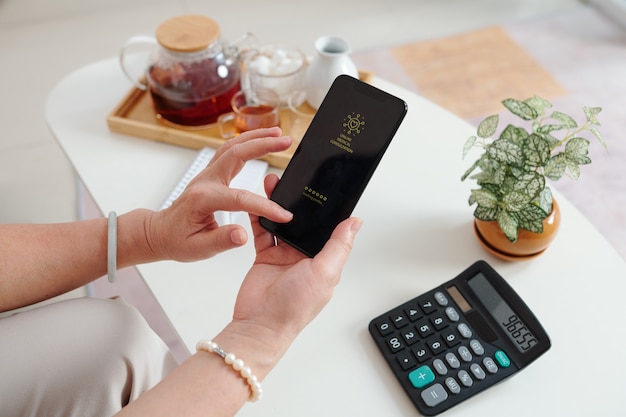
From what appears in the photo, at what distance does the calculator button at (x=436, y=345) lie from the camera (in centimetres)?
73

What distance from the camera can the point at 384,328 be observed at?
766mm

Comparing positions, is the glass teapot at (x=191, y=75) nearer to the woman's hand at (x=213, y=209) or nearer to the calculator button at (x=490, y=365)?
the woman's hand at (x=213, y=209)

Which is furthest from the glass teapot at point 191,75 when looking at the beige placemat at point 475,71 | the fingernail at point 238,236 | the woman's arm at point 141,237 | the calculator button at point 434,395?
the beige placemat at point 475,71

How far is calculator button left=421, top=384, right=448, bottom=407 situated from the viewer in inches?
27.2

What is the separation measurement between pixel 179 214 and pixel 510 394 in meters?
0.49

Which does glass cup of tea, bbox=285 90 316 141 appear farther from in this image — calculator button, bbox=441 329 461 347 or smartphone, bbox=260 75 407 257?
calculator button, bbox=441 329 461 347

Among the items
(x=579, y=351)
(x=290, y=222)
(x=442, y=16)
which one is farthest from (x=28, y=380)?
(x=442, y=16)

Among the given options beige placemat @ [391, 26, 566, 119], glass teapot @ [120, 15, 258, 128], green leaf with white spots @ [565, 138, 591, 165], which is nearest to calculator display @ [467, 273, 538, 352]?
green leaf with white spots @ [565, 138, 591, 165]

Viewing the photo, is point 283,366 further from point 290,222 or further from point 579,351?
point 579,351

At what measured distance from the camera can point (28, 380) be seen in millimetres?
724

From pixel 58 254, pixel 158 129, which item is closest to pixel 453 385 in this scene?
pixel 58 254

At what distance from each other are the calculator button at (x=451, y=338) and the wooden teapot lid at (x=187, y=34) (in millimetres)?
666

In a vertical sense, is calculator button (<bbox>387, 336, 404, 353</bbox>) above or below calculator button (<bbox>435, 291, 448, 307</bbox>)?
below

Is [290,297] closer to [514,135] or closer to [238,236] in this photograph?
[238,236]
